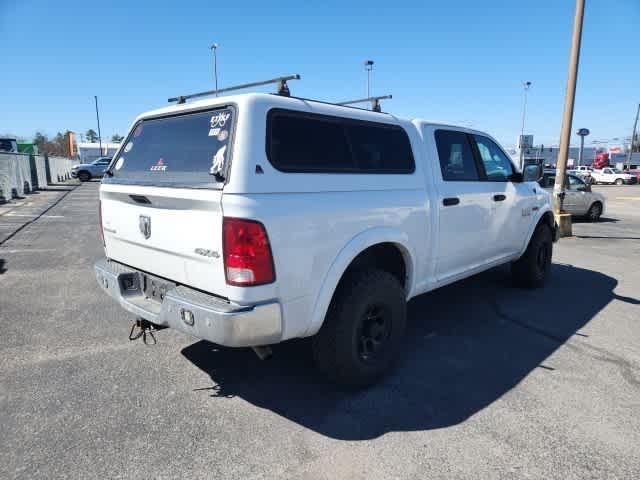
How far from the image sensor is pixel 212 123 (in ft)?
8.78

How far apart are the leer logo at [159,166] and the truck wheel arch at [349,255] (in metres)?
1.32

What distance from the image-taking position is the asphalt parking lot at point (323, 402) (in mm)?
2320

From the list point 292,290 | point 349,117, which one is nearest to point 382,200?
point 349,117

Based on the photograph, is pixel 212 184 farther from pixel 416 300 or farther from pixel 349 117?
pixel 416 300

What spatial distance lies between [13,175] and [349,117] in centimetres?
1841

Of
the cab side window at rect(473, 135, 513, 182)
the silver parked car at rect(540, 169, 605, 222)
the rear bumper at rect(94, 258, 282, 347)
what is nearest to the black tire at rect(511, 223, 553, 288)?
the cab side window at rect(473, 135, 513, 182)

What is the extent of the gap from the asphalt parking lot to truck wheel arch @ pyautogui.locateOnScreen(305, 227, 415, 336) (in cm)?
70

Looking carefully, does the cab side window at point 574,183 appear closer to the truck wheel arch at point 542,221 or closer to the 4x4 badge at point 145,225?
the truck wheel arch at point 542,221

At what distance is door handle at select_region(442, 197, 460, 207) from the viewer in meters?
3.66

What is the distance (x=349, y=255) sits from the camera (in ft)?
9.02

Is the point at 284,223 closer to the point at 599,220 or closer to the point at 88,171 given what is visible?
the point at 599,220

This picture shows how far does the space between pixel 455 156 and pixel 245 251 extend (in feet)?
8.33

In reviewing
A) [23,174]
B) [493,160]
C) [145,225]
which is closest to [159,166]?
[145,225]

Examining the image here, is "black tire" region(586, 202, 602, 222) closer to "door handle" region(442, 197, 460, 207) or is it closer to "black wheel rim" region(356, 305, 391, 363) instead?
"door handle" region(442, 197, 460, 207)
